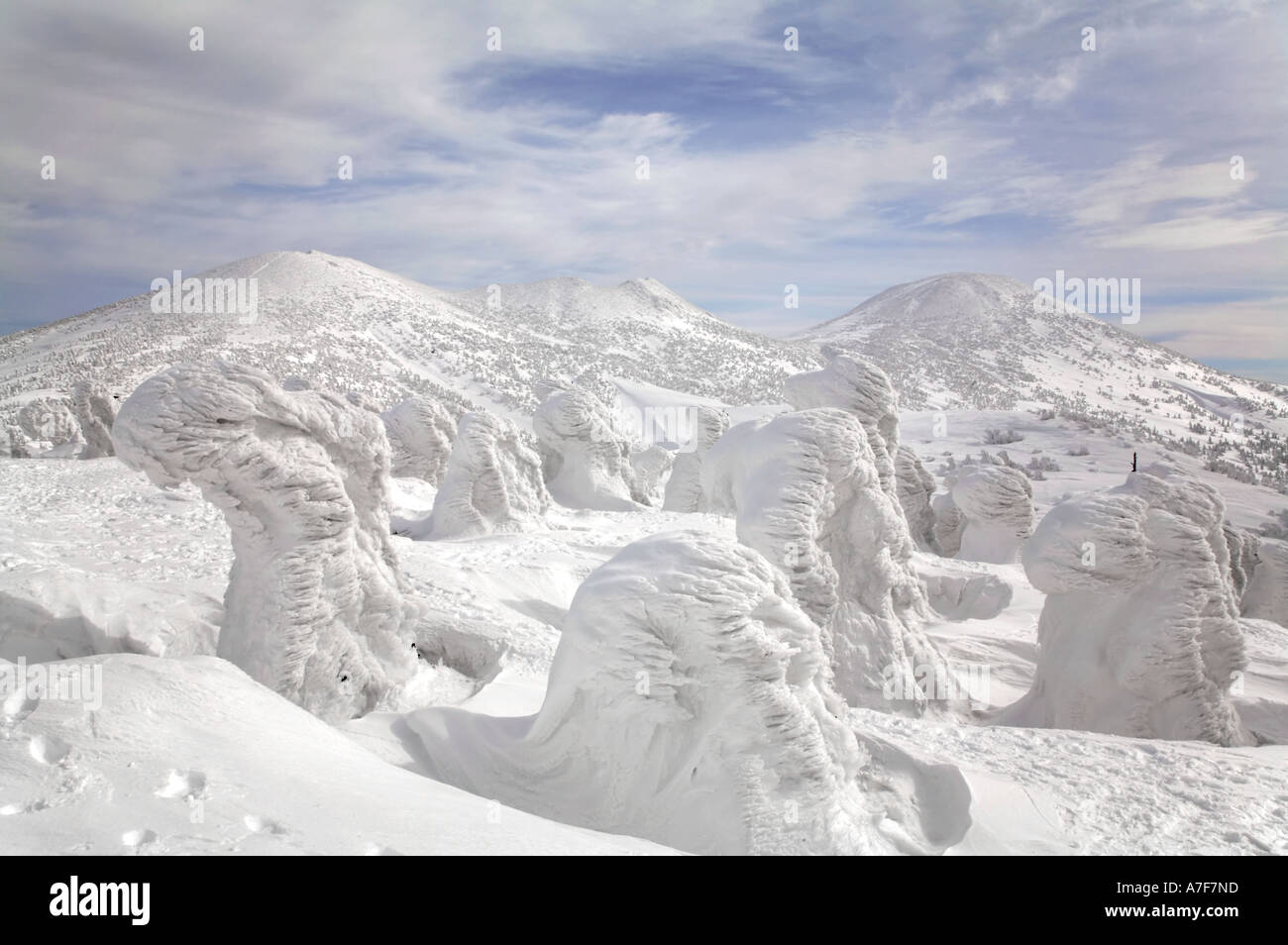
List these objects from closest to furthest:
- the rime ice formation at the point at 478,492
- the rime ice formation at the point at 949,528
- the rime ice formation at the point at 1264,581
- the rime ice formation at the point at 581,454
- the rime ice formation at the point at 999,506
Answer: the rime ice formation at the point at 478,492 < the rime ice formation at the point at 1264,581 < the rime ice formation at the point at 999,506 < the rime ice formation at the point at 949,528 < the rime ice formation at the point at 581,454

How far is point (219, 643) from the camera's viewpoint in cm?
429

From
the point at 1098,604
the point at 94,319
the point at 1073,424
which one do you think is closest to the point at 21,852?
the point at 1098,604

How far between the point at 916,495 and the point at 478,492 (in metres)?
8.19

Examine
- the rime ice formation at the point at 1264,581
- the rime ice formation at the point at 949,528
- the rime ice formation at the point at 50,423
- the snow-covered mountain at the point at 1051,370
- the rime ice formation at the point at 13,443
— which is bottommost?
the rime ice formation at the point at 1264,581

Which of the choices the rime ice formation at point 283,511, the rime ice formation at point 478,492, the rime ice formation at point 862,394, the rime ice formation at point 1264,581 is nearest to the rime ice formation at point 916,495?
the rime ice formation at point 1264,581

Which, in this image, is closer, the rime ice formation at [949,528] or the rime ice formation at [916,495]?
the rime ice formation at [916,495]

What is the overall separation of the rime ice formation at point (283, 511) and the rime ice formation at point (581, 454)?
10327 mm

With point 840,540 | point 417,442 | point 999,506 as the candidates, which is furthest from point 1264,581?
point 417,442

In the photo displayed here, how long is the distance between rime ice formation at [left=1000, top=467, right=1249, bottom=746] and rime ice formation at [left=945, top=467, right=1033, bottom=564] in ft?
20.6

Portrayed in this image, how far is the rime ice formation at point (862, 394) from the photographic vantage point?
8133mm

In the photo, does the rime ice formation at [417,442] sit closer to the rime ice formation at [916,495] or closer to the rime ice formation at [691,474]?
the rime ice formation at [691,474]

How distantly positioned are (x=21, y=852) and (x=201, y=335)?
1634 inches

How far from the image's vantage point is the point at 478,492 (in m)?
11.5

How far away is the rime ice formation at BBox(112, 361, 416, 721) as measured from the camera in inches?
147
